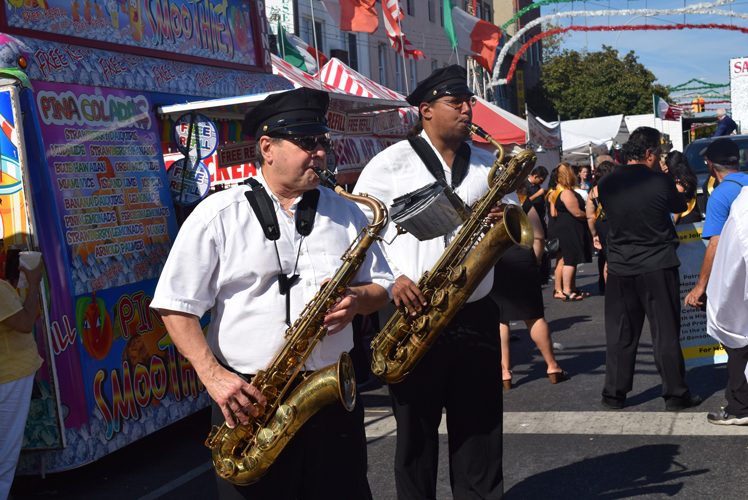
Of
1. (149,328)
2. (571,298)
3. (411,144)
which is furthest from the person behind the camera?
(571,298)

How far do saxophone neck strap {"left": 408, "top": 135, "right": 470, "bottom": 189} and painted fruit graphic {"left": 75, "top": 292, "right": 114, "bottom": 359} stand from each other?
2461mm

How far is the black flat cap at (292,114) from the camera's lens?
2.62 meters

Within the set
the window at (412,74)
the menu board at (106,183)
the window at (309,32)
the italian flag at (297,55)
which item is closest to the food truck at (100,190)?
the menu board at (106,183)

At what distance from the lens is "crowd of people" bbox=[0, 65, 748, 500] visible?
8.45 feet

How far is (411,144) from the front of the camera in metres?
3.61

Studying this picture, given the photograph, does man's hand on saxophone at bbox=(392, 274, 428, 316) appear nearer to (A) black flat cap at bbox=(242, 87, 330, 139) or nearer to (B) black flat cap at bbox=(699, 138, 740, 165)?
(A) black flat cap at bbox=(242, 87, 330, 139)

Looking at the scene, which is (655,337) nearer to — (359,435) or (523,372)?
(523,372)

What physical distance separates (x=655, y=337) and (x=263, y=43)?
15.4 feet

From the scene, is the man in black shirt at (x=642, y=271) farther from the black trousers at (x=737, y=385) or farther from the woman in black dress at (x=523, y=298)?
the woman in black dress at (x=523, y=298)

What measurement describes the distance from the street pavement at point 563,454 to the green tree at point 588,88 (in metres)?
40.8

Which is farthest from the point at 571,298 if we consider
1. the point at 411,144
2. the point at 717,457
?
the point at 411,144

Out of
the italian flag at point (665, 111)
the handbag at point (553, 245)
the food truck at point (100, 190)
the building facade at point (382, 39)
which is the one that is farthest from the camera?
the italian flag at point (665, 111)

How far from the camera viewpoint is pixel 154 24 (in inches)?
238

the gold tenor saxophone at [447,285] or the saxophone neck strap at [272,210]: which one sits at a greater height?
the saxophone neck strap at [272,210]
